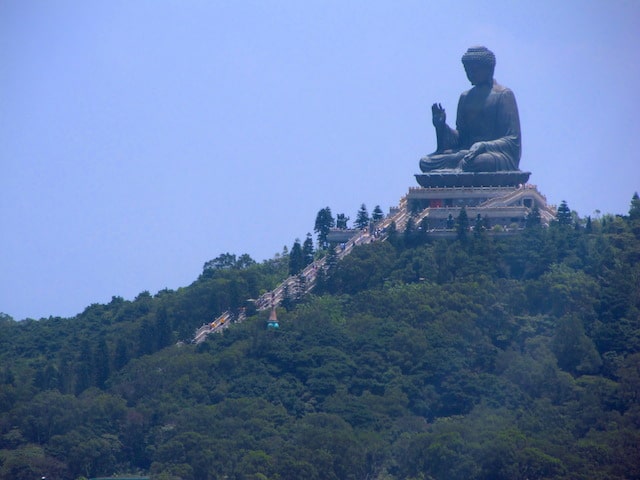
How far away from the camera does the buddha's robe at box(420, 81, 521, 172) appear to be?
3066 inches

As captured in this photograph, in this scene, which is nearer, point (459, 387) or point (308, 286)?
point (459, 387)

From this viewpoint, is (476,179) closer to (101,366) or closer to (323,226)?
(323,226)

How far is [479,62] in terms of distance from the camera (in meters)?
78.4

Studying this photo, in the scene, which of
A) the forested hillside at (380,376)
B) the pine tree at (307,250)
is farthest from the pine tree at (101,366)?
the pine tree at (307,250)

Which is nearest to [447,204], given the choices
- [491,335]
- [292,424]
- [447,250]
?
[447,250]

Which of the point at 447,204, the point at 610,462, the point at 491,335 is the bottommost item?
the point at 610,462

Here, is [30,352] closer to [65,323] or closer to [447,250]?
[65,323]

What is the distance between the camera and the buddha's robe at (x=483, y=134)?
255 ft

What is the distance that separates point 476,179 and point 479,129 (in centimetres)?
227

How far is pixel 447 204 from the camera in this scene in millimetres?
77938

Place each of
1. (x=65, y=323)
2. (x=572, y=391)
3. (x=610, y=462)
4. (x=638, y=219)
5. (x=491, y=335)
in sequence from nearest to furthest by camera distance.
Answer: (x=610, y=462) → (x=572, y=391) → (x=491, y=335) → (x=638, y=219) → (x=65, y=323)

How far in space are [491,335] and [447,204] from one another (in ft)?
33.6

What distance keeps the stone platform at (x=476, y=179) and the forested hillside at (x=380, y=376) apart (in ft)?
8.99

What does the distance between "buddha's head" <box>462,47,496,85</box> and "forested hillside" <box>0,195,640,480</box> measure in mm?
6030
